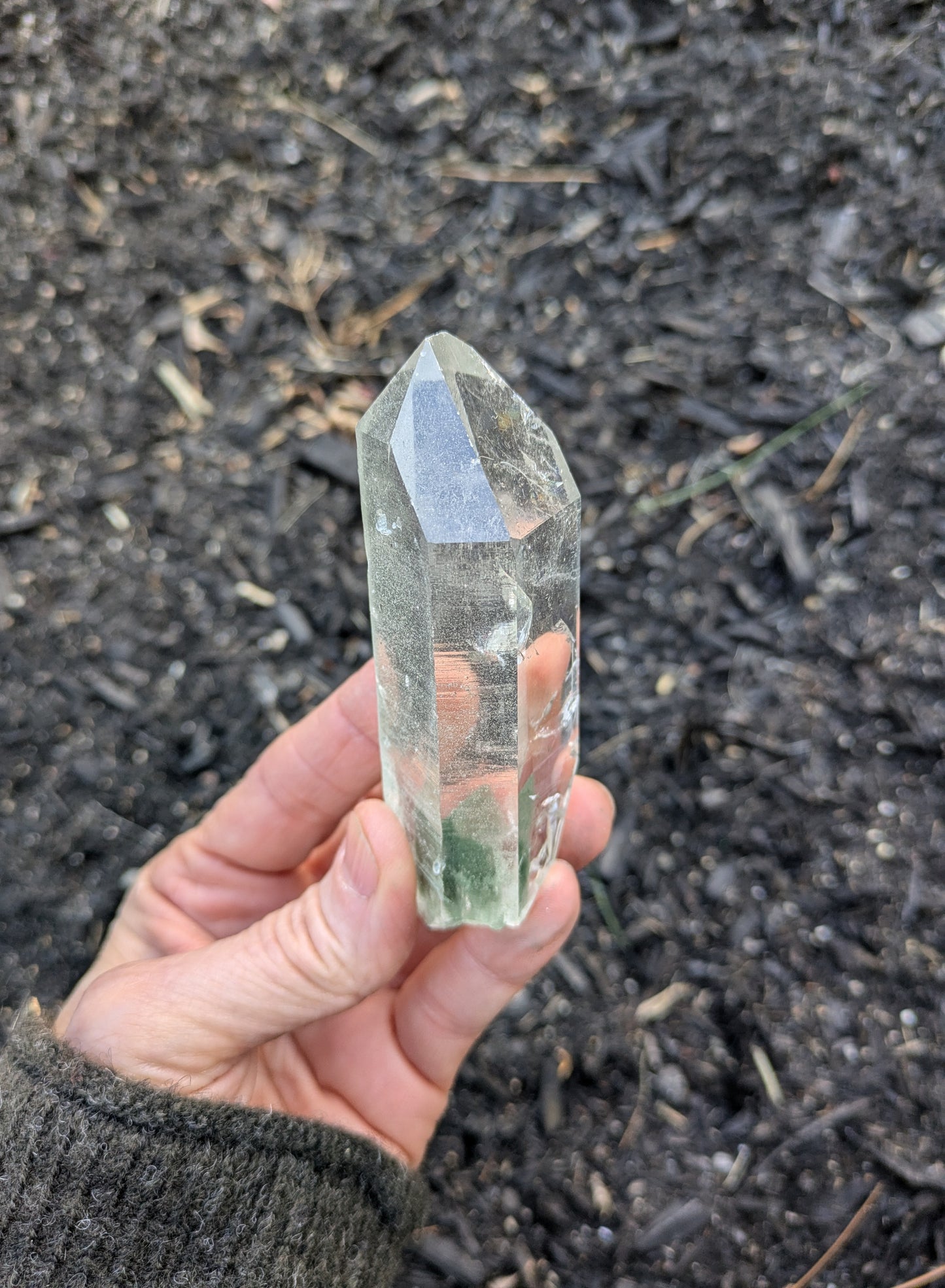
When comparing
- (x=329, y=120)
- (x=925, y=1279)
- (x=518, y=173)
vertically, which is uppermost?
(x=329, y=120)

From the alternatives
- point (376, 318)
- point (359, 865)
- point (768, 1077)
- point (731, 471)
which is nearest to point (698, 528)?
point (731, 471)

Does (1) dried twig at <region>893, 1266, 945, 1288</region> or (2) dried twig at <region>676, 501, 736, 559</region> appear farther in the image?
(2) dried twig at <region>676, 501, 736, 559</region>

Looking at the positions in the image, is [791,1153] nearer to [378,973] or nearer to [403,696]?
[378,973]

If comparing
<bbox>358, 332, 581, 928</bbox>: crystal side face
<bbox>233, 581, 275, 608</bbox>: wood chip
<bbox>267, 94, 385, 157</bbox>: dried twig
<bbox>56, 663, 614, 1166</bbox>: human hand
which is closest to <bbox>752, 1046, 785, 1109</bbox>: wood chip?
<bbox>56, 663, 614, 1166</bbox>: human hand

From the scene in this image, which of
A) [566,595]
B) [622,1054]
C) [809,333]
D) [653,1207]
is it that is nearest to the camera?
[566,595]

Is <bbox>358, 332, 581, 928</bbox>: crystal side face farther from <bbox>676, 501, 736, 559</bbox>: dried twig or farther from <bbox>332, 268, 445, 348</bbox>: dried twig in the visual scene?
<bbox>332, 268, 445, 348</bbox>: dried twig

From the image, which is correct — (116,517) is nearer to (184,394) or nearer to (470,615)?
(184,394)

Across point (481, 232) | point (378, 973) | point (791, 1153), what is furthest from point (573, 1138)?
point (481, 232)
